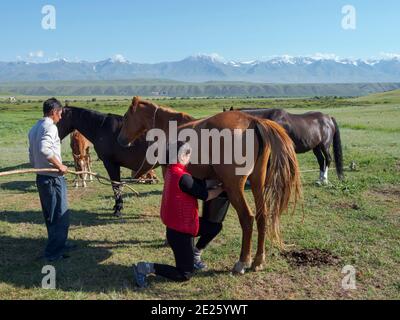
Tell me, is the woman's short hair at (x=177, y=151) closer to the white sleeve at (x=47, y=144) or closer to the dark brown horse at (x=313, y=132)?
the white sleeve at (x=47, y=144)

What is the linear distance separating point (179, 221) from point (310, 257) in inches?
89.0

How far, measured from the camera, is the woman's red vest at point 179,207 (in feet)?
17.1

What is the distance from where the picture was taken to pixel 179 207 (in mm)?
5258

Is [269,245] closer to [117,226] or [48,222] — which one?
[117,226]

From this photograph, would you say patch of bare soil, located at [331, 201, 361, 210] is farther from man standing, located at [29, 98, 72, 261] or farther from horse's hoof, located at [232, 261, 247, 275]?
man standing, located at [29, 98, 72, 261]

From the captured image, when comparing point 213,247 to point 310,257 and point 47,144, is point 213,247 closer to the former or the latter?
point 310,257

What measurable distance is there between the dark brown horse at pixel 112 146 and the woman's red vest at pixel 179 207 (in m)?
3.22

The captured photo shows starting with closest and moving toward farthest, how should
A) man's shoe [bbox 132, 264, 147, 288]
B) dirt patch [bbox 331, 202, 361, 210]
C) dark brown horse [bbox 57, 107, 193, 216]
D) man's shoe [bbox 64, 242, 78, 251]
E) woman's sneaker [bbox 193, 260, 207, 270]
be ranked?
man's shoe [bbox 132, 264, 147, 288] → woman's sneaker [bbox 193, 260, 207, 270] → man's shoe [bbox 64, 242, 78, 251] → dark brown horse [bbox 57, 107, 193, 216] → dirt patch [bbox 331, 202, 361, 210]

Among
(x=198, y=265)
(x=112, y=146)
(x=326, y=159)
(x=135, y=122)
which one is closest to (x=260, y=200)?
(x=198, y=265)

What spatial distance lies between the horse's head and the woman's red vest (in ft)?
7.64

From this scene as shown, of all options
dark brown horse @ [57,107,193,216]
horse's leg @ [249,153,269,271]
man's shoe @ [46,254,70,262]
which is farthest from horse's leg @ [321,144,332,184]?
man's shoe @ [46,254,70,262]

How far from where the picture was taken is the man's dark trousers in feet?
19.9
